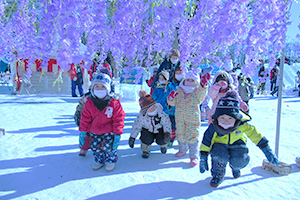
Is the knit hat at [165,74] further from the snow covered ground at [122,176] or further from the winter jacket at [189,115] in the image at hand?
the snow covered ground at [122,176]

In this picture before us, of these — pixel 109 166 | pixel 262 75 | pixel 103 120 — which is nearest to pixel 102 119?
pixel 103 120

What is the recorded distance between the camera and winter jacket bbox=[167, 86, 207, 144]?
9.47 ft

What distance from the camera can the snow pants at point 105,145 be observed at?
2658 millimetres

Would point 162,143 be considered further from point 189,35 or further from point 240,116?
point 189,35

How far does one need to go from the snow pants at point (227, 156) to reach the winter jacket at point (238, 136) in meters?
0.05

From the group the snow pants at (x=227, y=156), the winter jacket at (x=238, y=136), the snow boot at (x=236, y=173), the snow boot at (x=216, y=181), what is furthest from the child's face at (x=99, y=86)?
the snow boot at (x=236, y=173)

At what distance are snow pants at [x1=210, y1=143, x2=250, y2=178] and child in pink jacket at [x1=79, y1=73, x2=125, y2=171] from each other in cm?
122

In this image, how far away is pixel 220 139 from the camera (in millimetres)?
2283

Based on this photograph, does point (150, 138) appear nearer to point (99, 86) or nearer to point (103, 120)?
point (103, 120)

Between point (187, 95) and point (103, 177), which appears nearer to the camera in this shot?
point (103, 177)

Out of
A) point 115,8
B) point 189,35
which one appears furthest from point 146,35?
point 115,8

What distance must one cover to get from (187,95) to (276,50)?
1232 millimetres

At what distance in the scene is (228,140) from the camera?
2236mm

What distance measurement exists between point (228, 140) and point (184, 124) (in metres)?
0.83
